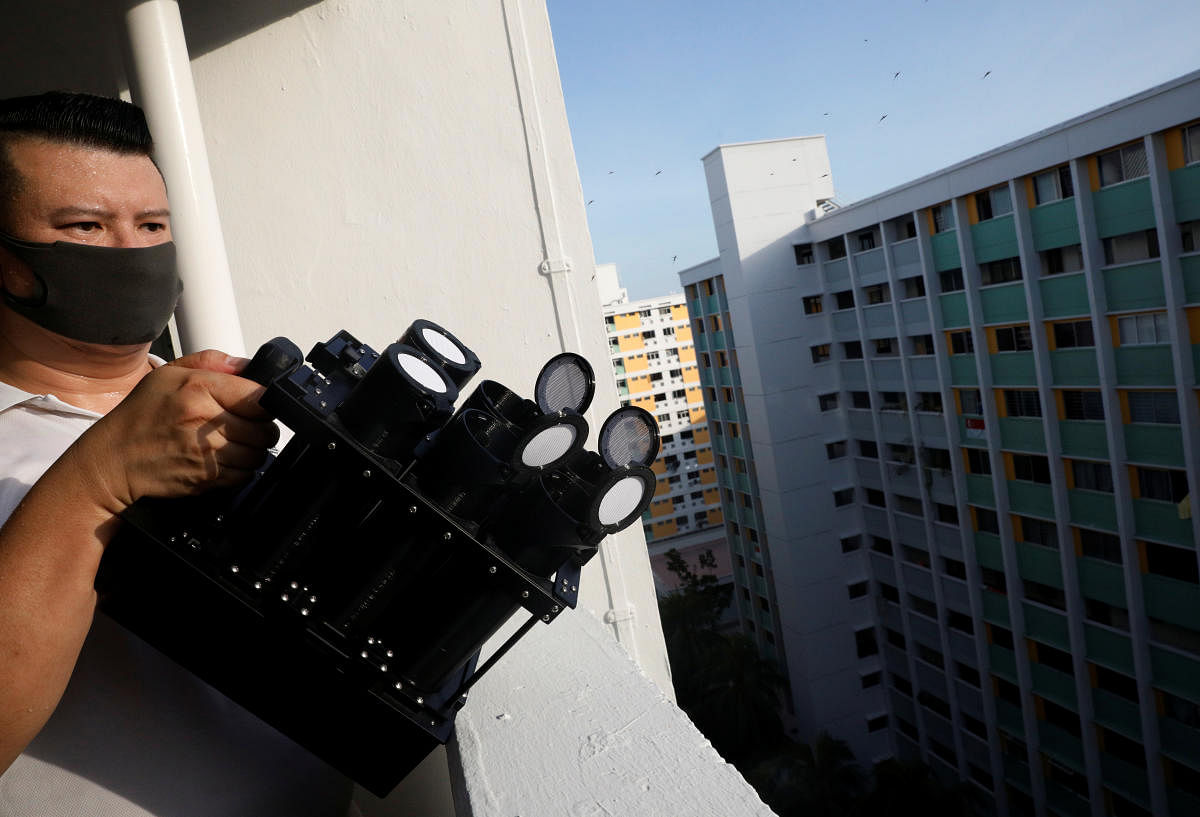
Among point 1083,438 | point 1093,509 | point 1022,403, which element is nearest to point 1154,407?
point 1083,438

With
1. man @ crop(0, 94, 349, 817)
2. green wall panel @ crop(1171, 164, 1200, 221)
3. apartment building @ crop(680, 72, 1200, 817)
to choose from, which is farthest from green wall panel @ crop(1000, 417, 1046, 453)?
man @ crop(0, 94, 349, 817)

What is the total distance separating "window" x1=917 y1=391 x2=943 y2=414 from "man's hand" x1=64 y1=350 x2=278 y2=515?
59.8 ft

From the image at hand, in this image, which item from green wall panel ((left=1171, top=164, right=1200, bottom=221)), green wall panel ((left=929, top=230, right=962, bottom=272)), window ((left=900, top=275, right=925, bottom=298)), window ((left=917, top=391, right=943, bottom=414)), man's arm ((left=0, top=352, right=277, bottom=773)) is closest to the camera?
man's arm ((left=0, top=352, right=277, bottom=773))

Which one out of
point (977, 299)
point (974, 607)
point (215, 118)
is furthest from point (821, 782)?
point (215, 118)

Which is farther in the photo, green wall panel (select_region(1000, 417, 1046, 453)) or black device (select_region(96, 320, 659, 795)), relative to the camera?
green wall panel (select_region(1000, 417, 1046, 453))

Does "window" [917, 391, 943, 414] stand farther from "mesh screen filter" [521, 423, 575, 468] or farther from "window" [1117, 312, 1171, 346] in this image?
"mesh screen filter" [521, 423, 575, 468]

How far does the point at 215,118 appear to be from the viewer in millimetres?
2227

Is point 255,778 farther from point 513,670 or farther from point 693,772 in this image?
point 693,772

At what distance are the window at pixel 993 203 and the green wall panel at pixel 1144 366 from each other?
3.50m

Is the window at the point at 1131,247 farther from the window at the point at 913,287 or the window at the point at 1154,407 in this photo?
the window at the point at 913,287

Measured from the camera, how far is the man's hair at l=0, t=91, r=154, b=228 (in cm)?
85

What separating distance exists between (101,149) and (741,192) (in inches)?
807

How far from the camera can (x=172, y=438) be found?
2.24 feet

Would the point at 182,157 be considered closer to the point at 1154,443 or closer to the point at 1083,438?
the point at 1154,443
